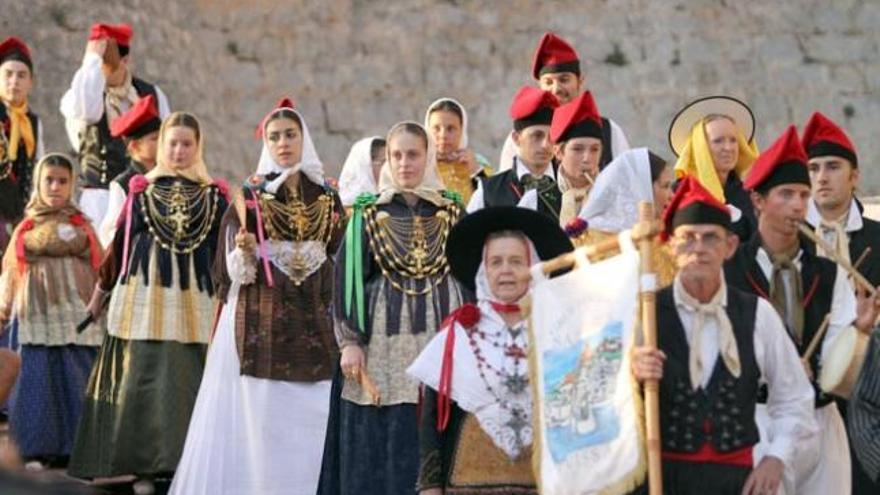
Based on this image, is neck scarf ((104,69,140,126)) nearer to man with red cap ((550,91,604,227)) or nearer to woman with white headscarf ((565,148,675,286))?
man with red cap ((550,91,604,227))

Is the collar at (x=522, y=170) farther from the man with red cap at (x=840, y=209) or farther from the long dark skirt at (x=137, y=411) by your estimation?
the long dark skirt at (x=137, y=411)

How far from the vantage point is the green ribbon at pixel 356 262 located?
10.2m

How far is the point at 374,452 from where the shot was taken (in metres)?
10.2

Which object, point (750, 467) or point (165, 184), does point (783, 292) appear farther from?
point (165, 184)

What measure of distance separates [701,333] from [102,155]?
787cm

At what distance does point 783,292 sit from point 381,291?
1.86 m

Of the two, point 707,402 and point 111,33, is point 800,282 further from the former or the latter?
point 111,33

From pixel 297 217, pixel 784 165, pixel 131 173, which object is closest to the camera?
pixel 784 165

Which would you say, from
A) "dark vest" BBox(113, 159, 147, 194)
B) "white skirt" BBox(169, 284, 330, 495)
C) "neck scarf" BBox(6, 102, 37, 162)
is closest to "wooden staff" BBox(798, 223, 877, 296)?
"white skirt" BBox(169, 284, 330, 495)

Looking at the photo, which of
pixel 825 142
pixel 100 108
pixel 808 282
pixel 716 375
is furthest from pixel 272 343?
pixel 100 108

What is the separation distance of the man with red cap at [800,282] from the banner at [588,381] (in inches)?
39.2

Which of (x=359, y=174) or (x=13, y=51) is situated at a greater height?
(x=13, y=51)

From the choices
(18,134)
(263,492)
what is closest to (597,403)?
(263,492)

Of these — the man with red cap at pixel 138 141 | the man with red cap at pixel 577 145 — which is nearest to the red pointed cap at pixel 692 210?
the man with red cap at pixel 577 145
